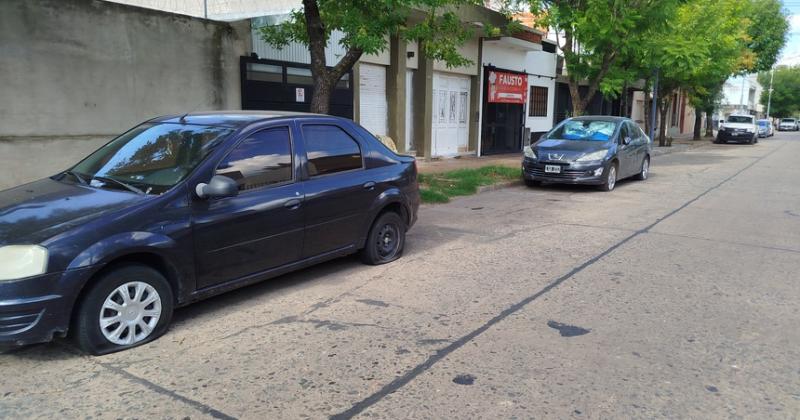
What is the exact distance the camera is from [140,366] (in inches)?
154

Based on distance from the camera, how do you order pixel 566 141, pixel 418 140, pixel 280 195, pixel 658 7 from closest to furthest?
pixel 280 195 → pixel 566 141 → pixel 658 7 → pixel 418 140

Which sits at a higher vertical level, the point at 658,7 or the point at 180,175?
the point at 658,7

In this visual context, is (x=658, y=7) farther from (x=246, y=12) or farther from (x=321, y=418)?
(x=321, y=418)

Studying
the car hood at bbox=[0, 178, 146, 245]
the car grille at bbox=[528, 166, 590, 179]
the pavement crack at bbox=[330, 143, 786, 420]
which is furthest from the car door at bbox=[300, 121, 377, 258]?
the car grille at bbox=[528, 166, 590, 179]

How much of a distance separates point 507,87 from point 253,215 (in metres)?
17.6

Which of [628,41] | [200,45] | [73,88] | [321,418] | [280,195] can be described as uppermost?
[628,41]

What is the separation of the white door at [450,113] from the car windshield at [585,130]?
17.7 feet

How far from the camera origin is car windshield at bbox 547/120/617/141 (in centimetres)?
1306

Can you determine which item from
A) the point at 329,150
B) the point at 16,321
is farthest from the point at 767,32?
the point at 16,321

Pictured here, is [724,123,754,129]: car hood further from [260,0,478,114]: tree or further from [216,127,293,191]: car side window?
[216,127,293,191]: car side window

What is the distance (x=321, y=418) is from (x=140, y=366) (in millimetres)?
1439

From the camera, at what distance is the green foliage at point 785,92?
88688mm

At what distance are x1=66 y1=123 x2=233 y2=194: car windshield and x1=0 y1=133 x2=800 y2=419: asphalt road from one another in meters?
1.16

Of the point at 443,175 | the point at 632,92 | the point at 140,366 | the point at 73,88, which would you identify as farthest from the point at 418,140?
the point at 632,92
